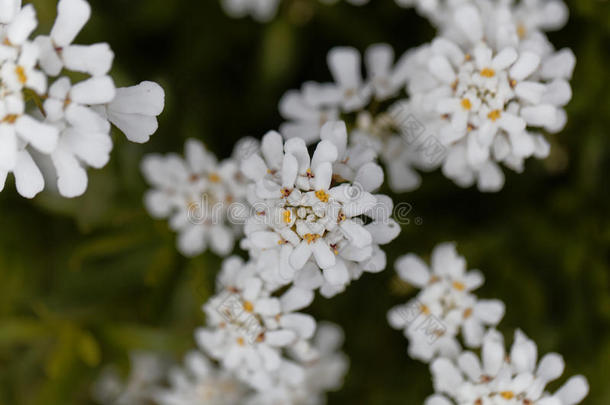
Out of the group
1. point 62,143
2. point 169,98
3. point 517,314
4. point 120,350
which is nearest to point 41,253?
point 120,350

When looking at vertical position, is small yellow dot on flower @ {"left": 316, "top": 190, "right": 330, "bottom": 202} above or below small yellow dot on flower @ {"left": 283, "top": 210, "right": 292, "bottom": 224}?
above

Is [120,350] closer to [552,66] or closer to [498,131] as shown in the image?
[498,131]

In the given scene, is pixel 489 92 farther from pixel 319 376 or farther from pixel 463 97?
pixel 319 376

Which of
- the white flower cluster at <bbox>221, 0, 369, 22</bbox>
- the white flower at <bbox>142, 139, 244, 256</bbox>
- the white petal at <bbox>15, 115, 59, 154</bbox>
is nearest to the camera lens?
the white petal at <bbox>15, 115, 59, 154</bbox>

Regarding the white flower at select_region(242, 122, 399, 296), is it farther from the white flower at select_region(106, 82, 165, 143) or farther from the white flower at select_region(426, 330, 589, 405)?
the white flower at select_region(426, 330, 589, 405)

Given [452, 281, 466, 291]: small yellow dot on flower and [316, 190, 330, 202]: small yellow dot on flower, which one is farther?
[452, 281, 466, 291]: small yellow dot on flower

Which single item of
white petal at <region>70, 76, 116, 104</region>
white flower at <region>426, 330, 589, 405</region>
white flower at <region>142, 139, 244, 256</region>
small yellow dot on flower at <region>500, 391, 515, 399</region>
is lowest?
small yellow dot on flower at <region>500, 391, 515, 399</region>

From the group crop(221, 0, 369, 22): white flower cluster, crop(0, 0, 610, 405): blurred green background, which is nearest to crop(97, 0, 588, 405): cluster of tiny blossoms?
crop(0, 0, 610, 405): blurred green background
